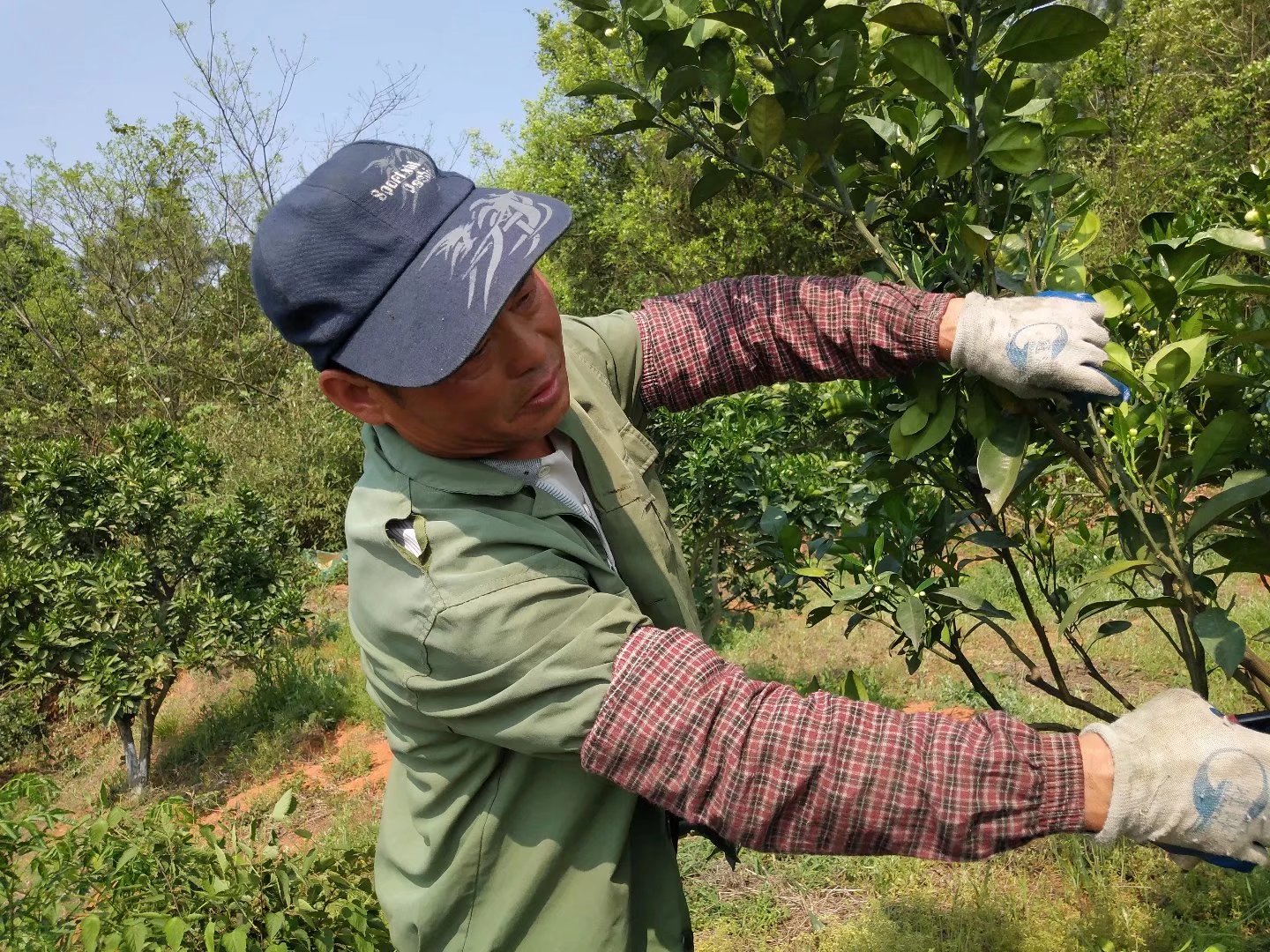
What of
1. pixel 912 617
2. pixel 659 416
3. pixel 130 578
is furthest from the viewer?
pixel 130 578

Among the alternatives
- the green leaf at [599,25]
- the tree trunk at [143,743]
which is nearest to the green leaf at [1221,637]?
the green leaf at [599,25]

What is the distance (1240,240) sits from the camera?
109cm

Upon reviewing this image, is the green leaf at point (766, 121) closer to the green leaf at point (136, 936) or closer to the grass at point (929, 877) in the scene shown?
the grass at point (929, 877)

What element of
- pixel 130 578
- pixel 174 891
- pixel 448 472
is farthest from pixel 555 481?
pixel 130 578

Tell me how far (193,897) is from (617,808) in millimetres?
1041

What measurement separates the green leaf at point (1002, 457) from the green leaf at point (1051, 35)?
46cm

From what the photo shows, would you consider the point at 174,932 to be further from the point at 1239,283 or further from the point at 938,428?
the point at 1239,283

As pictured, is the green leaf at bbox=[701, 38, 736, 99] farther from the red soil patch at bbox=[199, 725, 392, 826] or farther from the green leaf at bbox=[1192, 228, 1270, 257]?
the red soil patch at bbox=[199, 725, 392, 826]

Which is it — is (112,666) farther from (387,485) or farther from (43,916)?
(387,485)

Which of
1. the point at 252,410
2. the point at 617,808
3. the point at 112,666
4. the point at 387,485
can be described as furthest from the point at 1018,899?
the point at 252,410

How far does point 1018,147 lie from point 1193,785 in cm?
77

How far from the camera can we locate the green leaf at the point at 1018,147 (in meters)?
1.22

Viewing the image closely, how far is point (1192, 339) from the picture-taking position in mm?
1174

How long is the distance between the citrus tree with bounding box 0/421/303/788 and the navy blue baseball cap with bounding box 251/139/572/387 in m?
4.91
